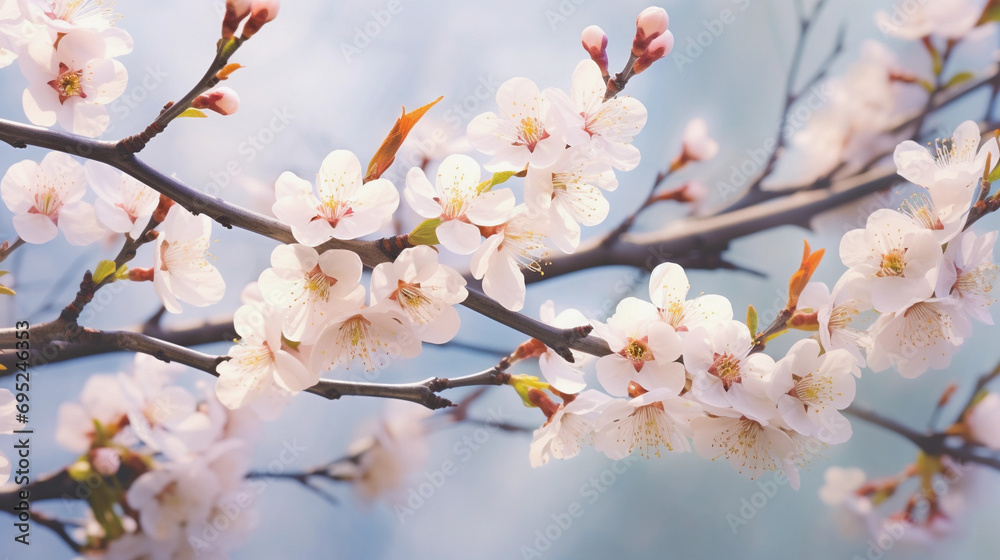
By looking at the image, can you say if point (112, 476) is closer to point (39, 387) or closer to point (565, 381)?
point (39, 387)

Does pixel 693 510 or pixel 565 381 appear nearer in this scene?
pixel 565 381

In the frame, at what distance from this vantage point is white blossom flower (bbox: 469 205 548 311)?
67 cm

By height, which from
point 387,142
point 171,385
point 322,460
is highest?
point 387,142

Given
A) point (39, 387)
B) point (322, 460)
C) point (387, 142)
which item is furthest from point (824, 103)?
point (39, 387)

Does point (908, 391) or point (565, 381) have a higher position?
point (565, 381)

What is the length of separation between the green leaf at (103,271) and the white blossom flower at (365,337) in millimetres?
323

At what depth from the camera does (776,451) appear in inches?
30.7

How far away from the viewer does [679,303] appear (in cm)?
77

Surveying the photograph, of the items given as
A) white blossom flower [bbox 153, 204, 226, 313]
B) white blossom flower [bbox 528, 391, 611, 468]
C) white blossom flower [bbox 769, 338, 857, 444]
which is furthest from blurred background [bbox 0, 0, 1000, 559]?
white blossom flower [bbox 769, 338, 857, 444]

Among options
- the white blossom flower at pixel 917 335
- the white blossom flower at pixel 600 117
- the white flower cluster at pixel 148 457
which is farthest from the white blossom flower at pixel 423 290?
the white flower cluster at pixel 148 457

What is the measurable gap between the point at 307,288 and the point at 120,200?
1.11ft

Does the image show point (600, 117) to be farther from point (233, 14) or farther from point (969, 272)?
point (969, 272)

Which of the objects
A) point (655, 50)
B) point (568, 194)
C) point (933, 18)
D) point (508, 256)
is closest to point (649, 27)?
point (655, 50)

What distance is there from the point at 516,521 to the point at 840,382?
1.04m
